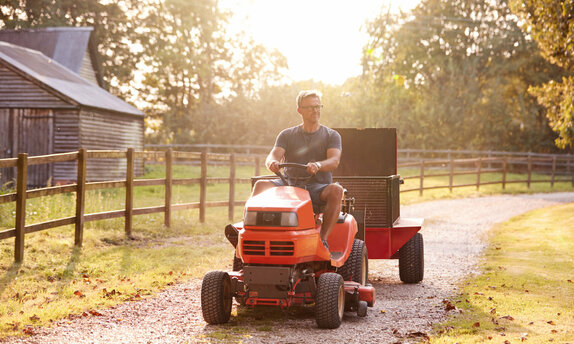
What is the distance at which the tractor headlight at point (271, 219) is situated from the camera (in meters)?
6.08

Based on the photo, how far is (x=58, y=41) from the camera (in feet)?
114

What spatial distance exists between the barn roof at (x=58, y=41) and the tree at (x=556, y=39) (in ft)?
71.8

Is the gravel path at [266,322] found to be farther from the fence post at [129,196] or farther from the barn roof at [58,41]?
the barn roof at [58,41]

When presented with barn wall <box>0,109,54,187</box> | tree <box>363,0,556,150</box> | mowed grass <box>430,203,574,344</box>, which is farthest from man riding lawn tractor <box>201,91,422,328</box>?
tree <box>363,0,556,150</box>

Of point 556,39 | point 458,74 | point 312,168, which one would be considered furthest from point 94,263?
point 458,74

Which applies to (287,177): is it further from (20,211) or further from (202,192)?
(202,192)

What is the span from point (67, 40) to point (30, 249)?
88.8ft

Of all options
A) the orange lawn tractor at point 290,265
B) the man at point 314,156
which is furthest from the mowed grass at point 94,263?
the man at point 314,156

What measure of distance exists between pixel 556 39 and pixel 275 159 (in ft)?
42.0

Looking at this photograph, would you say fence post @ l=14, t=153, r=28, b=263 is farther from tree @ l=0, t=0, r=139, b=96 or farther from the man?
tree @ l=0, t=0, r=139, b=96

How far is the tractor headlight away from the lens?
6082mm

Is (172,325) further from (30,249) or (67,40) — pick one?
(67,40)

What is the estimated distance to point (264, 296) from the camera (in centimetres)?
617

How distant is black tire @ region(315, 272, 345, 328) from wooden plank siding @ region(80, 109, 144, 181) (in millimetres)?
21755
